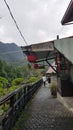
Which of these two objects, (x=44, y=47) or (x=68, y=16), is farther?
(x=44, y=47)

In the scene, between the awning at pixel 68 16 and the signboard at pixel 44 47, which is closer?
the awning at pixel 68 16

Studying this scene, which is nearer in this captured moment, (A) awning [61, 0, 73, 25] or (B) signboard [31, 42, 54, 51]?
(A) awning [61, 0, 73, 25]

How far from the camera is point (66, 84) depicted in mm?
17703

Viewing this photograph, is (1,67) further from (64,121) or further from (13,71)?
(64,121)

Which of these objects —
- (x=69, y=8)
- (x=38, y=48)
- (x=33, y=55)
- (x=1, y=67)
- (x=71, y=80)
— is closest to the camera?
(x=69, y=8)

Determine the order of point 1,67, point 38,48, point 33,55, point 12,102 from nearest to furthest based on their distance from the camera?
1. point 12,102
2. point 38,48
3. point 33,55
4. point 1,67

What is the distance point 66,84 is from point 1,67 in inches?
3302

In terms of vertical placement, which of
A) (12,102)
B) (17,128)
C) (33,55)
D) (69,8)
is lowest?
(17,128)

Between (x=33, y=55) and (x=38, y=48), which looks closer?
(x=38, y=48)

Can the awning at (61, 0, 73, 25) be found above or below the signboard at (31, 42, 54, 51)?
above

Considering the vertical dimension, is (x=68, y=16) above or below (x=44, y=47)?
above

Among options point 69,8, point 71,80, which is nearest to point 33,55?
point 71,80

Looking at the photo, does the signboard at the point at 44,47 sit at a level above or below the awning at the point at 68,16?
below

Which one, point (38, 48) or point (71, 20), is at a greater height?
point (71, 20)
